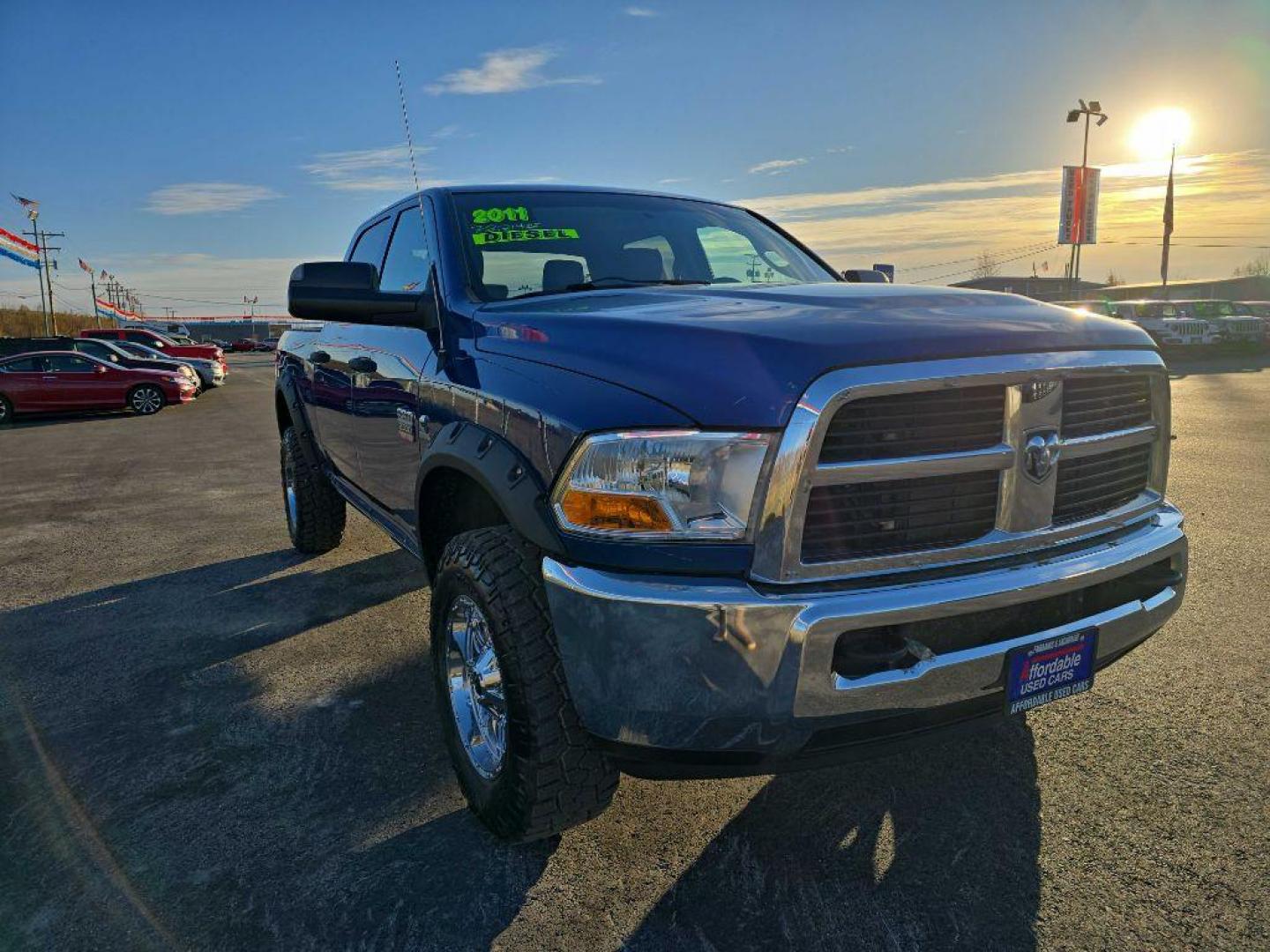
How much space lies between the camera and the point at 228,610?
4691 millimetres

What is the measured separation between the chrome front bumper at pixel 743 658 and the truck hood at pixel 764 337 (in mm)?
403

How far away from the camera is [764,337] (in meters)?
2.05

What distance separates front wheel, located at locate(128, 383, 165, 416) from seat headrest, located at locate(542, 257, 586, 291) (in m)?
17.5

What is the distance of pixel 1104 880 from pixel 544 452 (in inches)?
70.2

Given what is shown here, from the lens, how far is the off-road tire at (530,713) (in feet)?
7.13

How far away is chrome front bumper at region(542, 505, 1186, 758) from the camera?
6.14 ft

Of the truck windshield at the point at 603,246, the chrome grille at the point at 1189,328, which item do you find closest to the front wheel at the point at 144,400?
the truck windshield at the point at 603,246

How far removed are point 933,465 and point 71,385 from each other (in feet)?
63.1

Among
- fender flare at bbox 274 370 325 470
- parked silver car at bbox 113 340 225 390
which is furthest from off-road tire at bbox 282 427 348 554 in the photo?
parked silver car at bbox 113 340 225 390

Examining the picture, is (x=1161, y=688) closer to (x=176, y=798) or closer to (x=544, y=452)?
(x=544, y=452)

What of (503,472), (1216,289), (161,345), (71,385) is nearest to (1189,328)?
(71,385)

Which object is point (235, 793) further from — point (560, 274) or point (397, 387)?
point (560, 274)

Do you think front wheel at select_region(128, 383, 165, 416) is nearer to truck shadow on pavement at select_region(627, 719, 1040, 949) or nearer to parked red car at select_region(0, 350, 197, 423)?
parked red car at select_region(0, 350, 197, 423)

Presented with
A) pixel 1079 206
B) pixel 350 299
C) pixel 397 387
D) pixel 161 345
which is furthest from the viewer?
pixel 1079 206
